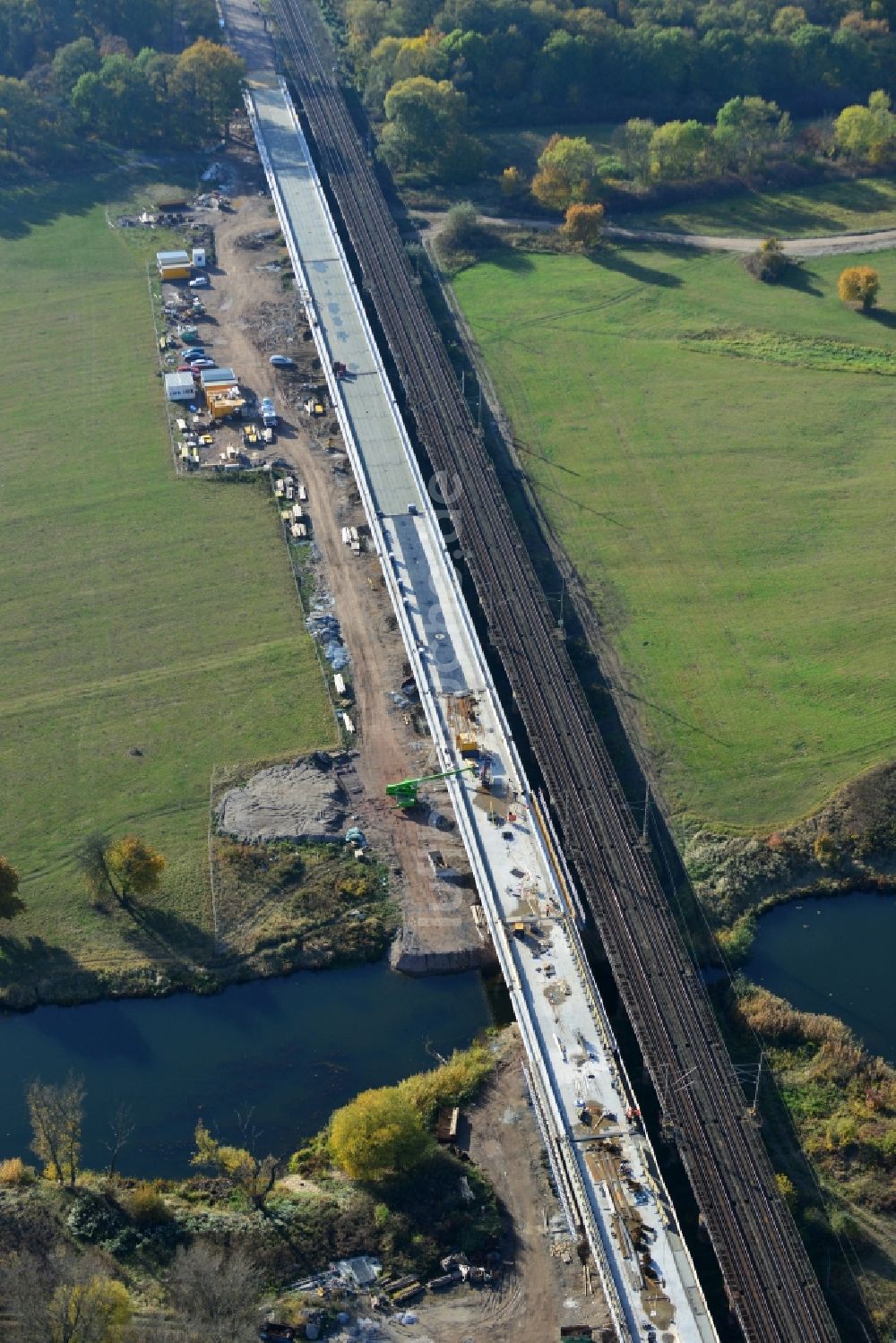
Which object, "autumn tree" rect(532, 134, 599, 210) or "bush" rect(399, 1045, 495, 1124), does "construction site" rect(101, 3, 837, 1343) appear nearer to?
"bush" rect(399, 1045, 495, 1124)

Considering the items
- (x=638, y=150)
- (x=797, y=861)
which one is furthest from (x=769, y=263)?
(x=797, y=861)

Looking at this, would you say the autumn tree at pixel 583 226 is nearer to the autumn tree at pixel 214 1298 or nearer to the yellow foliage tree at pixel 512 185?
the yellow foliage tree at pixel 512 185

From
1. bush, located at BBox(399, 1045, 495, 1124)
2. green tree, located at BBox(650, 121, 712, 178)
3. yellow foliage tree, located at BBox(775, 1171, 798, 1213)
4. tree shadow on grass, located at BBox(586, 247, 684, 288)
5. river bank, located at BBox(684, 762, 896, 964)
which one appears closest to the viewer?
yellow foliage tree, located at BBox(775, 1171, 798, 1213)

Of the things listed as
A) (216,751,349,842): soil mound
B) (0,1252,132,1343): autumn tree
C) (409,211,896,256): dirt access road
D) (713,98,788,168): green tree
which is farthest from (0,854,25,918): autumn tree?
(713,98,788,168): green tree

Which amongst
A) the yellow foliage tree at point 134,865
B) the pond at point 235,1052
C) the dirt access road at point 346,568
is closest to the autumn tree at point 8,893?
the yellow foliage tree at point 134,865

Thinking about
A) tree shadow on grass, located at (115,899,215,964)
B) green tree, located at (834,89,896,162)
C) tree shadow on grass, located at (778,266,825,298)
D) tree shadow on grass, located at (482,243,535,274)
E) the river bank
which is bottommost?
the river bank

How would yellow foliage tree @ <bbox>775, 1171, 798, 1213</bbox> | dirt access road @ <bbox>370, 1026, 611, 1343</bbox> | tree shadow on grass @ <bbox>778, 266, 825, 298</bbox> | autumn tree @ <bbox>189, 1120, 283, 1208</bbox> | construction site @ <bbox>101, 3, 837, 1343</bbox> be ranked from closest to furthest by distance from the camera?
dirt access road @ <bbox>370, 1026, 611, 1343</bbox> < construction site @ <bbox>101, 3, 837, 1343</bbox> < autumn tree @ <bbox>189, 1120, 283, 1208</bbox> < yellow foliage tree @ <bbox>775, 1171, 798, 1213</bbox> < tree shadow on grass @ <bbox>778, 266, 825, 298</bbox>
